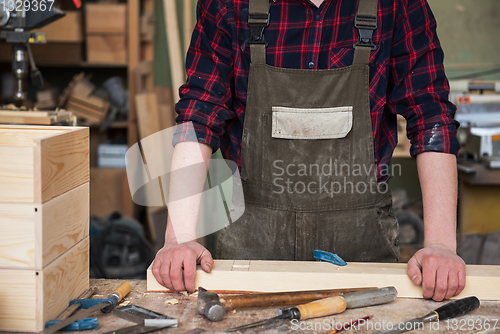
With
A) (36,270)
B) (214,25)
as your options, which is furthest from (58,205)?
(214,25)

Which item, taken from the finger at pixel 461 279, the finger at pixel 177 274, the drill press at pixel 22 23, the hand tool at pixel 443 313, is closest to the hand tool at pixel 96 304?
the finger at pixel 177 274

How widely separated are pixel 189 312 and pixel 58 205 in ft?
1.22

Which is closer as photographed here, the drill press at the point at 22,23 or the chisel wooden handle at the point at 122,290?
the chisel wooden handle at the point at 122,290

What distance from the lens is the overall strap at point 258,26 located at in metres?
1.39

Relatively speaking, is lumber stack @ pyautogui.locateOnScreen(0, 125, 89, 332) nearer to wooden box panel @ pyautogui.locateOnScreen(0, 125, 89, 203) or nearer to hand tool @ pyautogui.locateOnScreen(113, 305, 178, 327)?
wooden box panel @ pyautogui.locateOnScreen(0, 125, 89, 203)

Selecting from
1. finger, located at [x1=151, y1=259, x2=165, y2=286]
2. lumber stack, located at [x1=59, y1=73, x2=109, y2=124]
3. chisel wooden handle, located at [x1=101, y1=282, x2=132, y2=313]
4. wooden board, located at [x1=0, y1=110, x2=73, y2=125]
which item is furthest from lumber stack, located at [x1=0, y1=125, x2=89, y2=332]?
lumber stack, located at [x1=59, y1=73, x2=109, y2=124]

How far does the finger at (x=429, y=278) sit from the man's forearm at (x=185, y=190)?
2.00 ft

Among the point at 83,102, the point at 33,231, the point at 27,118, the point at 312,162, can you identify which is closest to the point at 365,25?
the point at 312,162

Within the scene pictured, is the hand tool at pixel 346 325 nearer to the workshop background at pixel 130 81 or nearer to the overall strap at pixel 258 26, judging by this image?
the overall strap at pixel 258 26

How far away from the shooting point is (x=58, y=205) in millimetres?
998

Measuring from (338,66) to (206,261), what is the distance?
0.70 meters

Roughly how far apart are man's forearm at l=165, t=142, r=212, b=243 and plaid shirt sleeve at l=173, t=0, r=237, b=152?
47 millimetres

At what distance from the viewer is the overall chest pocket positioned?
1.41 meters

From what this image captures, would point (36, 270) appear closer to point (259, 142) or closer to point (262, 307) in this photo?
point (262, 307)
